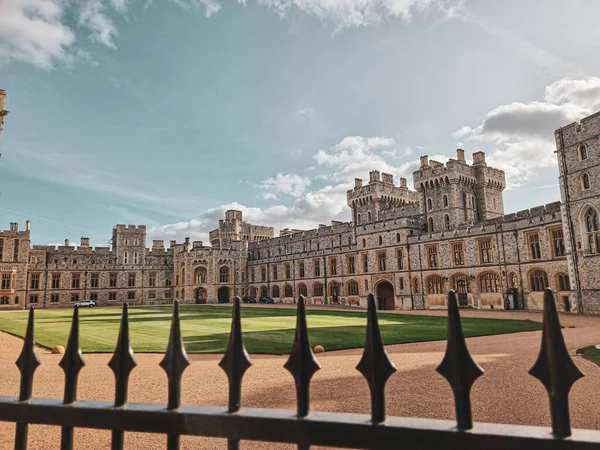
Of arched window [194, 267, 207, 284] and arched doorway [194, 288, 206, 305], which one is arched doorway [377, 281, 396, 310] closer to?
arched window [194, 267, 207, 284]

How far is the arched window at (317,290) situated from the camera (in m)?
44.0

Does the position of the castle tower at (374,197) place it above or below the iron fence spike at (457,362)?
above

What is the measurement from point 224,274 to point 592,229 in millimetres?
40078

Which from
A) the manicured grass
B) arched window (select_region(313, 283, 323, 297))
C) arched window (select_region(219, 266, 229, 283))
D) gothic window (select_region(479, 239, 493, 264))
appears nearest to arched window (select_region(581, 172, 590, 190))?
gothic window (select_region(479, 239, 493, 264))

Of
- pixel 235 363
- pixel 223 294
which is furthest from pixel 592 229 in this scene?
pixel 223 294

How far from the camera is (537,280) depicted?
2584 centimetres

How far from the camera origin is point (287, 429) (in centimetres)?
132

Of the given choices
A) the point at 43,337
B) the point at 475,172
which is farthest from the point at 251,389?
the point at 475,172

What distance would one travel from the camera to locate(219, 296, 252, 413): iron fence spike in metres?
1.38

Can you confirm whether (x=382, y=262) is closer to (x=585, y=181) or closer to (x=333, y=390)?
(x=585, y=181)

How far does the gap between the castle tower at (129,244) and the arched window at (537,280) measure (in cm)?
4477

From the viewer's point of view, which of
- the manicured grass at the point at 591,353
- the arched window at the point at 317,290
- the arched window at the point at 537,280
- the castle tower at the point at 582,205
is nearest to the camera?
the manicured grass at the point at 591,353

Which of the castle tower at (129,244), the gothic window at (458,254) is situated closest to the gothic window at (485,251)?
the gothic window at (458,254)

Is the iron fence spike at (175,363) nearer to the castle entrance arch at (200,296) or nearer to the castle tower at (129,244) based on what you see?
the castle entrance arch at (200,296)
